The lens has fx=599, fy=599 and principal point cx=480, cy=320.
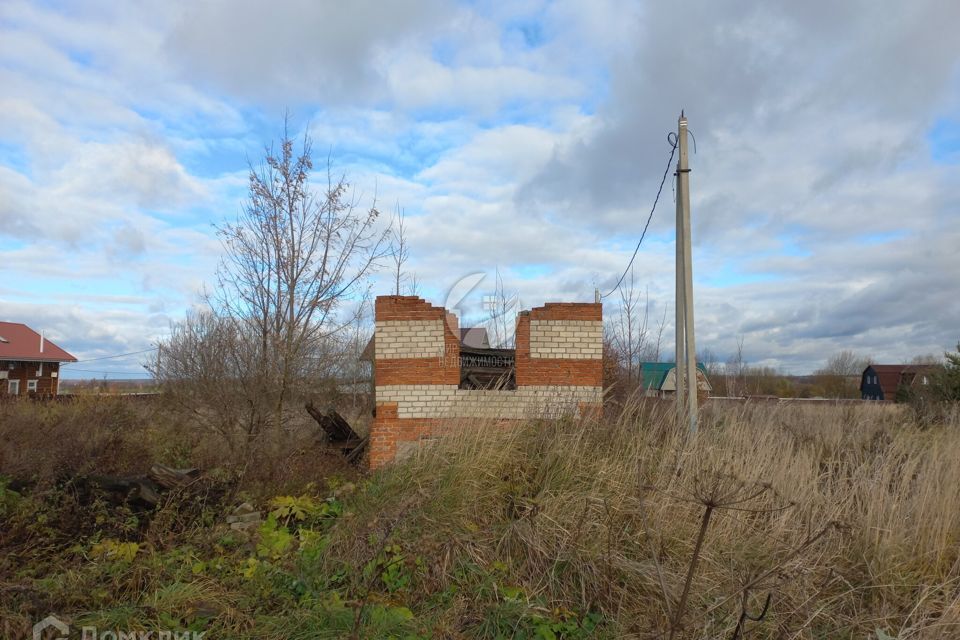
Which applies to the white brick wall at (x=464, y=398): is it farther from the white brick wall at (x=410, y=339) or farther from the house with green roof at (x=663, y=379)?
the house with green roof at (x=663, y=379)

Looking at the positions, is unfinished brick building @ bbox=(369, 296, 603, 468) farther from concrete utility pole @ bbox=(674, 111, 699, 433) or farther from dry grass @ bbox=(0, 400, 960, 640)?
dry grass @ bbox=(0, 400, 960, 640)

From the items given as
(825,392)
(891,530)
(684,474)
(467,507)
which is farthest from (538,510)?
(825,392)

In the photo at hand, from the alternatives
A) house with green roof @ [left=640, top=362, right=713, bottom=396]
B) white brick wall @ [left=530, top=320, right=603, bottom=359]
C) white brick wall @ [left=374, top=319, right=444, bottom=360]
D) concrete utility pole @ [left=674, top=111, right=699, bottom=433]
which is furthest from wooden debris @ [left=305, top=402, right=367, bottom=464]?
concrete utility pole @ [left=674, top=111, right=699, bottom=433]

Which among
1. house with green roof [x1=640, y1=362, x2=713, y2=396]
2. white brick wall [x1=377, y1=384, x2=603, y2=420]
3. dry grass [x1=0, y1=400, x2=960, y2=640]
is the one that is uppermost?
house with green roof [x1=640, y1=362, x2=713, y2=396]

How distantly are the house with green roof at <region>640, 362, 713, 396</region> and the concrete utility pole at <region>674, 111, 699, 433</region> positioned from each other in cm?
48

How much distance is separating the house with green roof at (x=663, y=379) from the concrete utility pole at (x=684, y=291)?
0.48 m

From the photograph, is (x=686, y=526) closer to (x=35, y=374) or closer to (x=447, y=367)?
(x=447, y=367)

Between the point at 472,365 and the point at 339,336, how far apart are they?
2.50 metres

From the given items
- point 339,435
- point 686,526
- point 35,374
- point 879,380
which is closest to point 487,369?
point 339,435

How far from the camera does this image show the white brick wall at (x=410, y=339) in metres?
8.30

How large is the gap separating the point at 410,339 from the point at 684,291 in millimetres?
3700

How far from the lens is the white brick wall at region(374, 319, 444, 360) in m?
8.30

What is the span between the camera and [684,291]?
7.66m

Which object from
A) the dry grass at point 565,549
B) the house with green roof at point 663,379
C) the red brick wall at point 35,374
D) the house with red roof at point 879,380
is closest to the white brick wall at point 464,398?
the house with green roof at point 663,379
